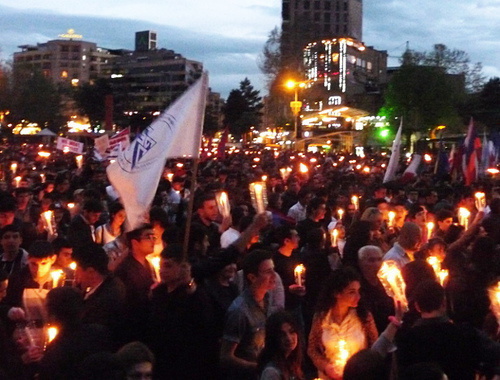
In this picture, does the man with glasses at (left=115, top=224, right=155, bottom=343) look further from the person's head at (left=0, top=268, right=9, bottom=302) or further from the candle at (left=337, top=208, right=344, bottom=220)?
the candle at (left=337, top=208, right=344, bottom=220)

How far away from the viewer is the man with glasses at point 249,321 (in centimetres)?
572

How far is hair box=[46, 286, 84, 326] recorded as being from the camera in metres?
4.94

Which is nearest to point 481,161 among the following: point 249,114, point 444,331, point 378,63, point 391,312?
point 391,312

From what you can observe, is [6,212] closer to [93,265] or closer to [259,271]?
[93,265]

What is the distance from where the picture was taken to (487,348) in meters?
5.28

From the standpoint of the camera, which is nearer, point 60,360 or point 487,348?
point 60,360

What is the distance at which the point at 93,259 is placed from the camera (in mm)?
5926

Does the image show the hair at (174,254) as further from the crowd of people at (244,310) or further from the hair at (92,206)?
the hair at (92,206)

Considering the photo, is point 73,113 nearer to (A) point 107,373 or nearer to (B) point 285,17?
(B) point 285,17

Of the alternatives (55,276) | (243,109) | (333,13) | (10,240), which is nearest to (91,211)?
Result: (10,240)

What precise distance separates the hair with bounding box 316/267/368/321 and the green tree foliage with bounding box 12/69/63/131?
234ft

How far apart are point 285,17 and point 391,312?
123252 mm

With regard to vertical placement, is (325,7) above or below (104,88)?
above

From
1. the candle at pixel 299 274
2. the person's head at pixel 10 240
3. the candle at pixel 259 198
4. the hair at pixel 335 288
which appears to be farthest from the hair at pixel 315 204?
the hair at pixel 335 288
